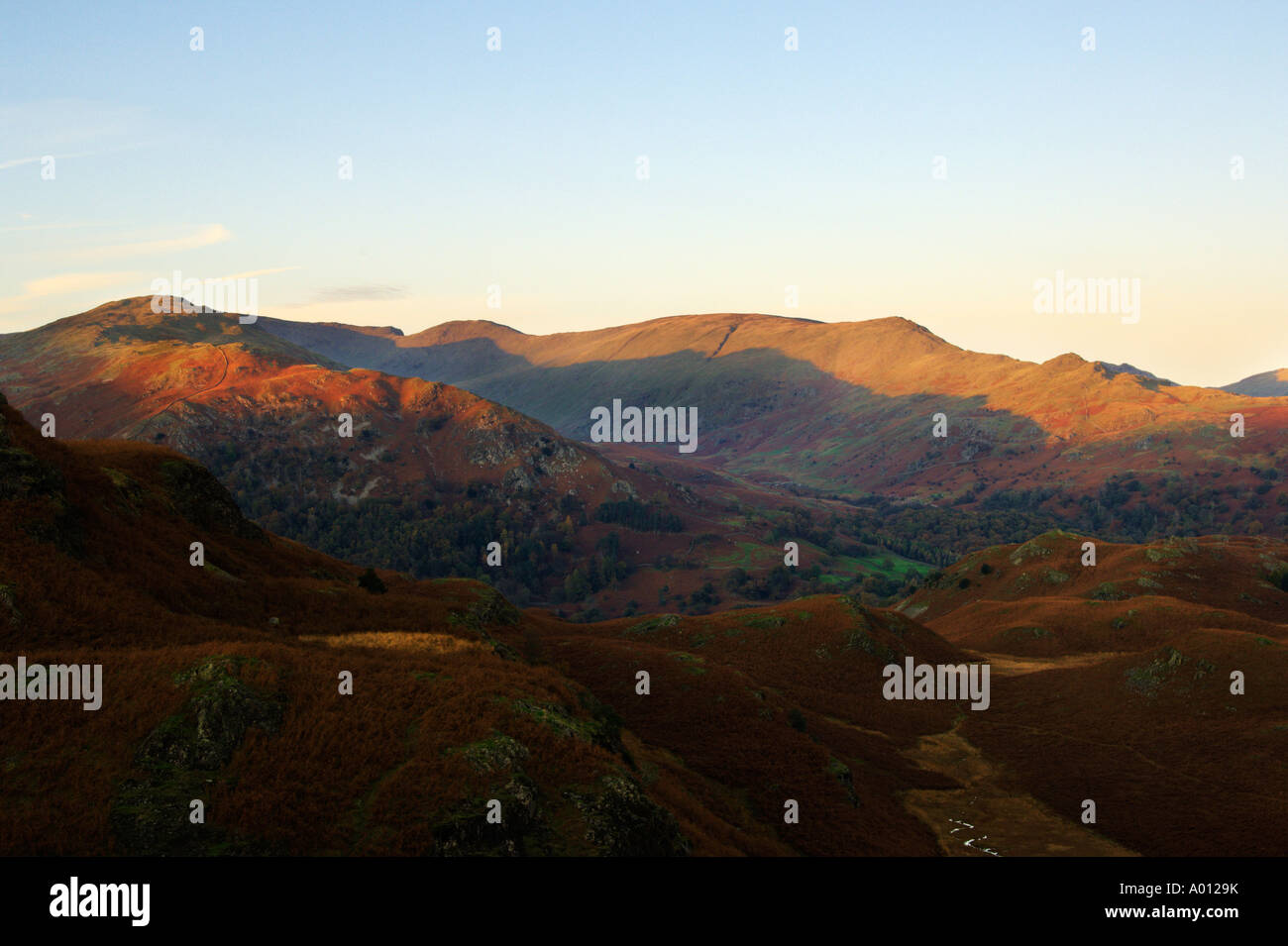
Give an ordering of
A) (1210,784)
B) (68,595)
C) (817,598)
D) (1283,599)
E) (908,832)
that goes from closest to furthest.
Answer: (68,595), (908,832), (1210,784), (817,598), (1283,599)

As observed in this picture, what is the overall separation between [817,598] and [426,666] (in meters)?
73.2

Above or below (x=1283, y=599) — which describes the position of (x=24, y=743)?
above

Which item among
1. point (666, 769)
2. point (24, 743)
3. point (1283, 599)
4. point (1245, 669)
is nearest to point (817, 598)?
point (1245, 669)

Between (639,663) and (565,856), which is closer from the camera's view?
(565,856)

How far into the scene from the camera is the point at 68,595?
102 ft

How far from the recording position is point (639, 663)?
60.2 meters

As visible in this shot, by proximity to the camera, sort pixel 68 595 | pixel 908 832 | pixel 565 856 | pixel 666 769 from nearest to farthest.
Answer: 1. pixel 565 856
2. pixel 68 595
3. pixel 666 769
4. pixel 908 832
